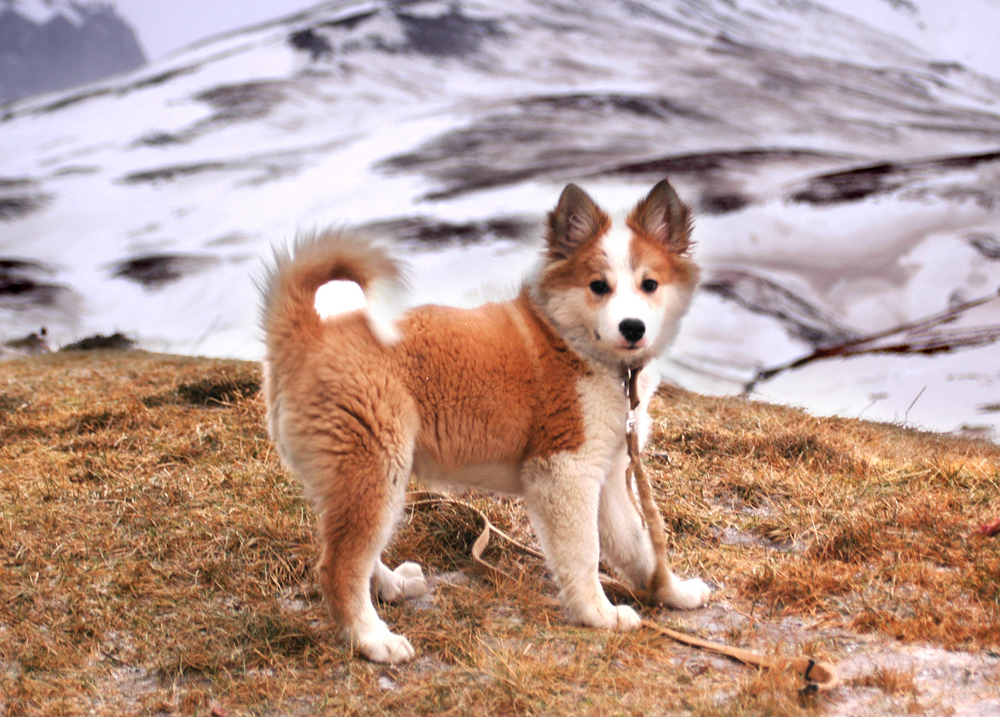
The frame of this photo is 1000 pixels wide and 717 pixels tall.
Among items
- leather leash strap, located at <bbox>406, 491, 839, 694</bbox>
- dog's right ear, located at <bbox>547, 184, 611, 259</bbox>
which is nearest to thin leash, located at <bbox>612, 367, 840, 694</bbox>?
leather leash strap, located at <bbox>406, 491, 839, 694</bbox>

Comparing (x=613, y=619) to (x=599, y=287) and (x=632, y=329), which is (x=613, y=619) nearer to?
(x=632, y=329)

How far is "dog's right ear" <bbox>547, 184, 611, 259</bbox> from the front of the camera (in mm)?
Result: 2650

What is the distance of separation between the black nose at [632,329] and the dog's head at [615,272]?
3 cm

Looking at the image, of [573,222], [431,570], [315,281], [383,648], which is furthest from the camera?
[431,570]

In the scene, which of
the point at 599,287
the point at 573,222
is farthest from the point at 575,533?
the point at 573,222

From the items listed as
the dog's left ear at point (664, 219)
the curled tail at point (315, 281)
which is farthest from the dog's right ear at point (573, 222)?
the curled tail at point (315, 281)

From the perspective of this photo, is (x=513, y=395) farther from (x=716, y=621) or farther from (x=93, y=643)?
(x=93, y=643)

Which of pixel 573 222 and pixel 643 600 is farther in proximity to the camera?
pixel 643 600

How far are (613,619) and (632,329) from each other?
967mm

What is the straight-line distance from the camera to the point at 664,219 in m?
2.73

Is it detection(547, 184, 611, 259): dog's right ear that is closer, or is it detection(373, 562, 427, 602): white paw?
detection(547, 184, 611, 259): dog's right ear

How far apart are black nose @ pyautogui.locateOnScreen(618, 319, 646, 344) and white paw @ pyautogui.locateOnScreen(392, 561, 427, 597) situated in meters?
1.23

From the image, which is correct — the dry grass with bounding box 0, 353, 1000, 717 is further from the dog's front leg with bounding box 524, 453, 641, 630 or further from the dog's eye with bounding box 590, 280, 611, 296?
the dog's eye with bounding box 590, 280, 611, 296

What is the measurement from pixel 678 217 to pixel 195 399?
347 cm
